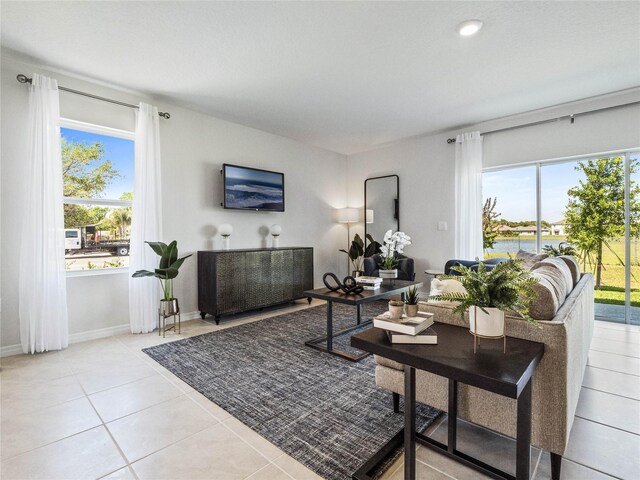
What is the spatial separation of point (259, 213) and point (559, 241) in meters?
4.24

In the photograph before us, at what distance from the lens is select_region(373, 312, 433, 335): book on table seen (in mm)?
1296

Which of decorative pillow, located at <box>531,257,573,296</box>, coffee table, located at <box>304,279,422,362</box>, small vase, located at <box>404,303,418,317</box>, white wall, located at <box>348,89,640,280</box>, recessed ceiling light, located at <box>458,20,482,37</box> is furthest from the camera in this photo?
white wall, located at <box>348,89,640,280</box>

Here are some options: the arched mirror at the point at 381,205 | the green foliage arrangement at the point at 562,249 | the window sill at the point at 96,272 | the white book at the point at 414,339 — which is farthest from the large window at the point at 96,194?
the green foliage arrangement at the point at 562,249

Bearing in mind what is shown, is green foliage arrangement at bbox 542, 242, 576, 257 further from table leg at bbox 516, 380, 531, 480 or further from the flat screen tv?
the flat screen tv

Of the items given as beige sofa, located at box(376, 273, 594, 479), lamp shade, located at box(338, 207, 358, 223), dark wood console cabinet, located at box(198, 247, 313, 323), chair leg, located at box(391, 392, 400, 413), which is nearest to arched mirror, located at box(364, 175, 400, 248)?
lamp shade, located at box(338, 207, 358, 223)

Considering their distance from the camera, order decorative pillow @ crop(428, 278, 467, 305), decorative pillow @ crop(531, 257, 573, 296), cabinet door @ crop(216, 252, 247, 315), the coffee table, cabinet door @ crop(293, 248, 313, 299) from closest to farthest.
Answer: decorative pillow @ crop(428, 278, 467, 305) → decorative pillow @ crop(531, 257, 573, 296) → the coffee table → cabinet door @ crop(216, 252, 247, 315) → cabinet door @ crop(293, 248, 313, 299)

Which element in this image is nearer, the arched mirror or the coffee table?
the coffee table

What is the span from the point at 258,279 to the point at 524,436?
137 inches

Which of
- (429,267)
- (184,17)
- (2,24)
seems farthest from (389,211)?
(2,24)

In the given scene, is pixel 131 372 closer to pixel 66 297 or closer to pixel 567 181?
pixel 66 297

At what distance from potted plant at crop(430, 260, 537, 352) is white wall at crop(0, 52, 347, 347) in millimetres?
3631

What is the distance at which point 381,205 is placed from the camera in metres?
5.79

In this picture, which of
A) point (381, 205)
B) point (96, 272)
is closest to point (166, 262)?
point (96, 272)

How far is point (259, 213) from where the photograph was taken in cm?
489
